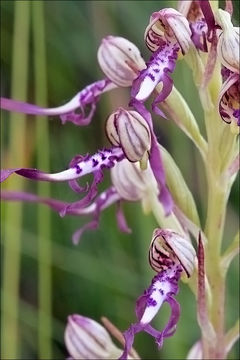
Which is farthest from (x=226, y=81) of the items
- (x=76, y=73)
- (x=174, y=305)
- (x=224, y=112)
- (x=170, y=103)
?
(x=76, y=73)

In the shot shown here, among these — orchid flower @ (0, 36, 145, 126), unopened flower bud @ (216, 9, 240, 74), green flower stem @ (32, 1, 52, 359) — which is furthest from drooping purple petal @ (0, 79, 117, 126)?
green flower stem @ (32, 1, 52, 359)

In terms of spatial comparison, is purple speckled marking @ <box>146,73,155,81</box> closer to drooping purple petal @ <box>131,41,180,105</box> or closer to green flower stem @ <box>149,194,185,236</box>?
drooping purple petal @ <box>131,41,180,105</box>

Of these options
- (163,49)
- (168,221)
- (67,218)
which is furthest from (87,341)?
(67,218)

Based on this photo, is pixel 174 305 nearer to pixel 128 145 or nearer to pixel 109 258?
pixel 128 145

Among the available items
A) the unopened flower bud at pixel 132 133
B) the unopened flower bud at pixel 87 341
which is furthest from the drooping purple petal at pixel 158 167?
the unopened flower bud at pixel 87 341

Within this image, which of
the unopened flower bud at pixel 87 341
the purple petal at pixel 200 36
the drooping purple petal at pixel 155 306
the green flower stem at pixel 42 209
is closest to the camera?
the drooping purple petal at pixel 155 306

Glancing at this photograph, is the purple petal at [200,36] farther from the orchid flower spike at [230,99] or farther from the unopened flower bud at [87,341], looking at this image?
the unopened flower bud at [87,341]
